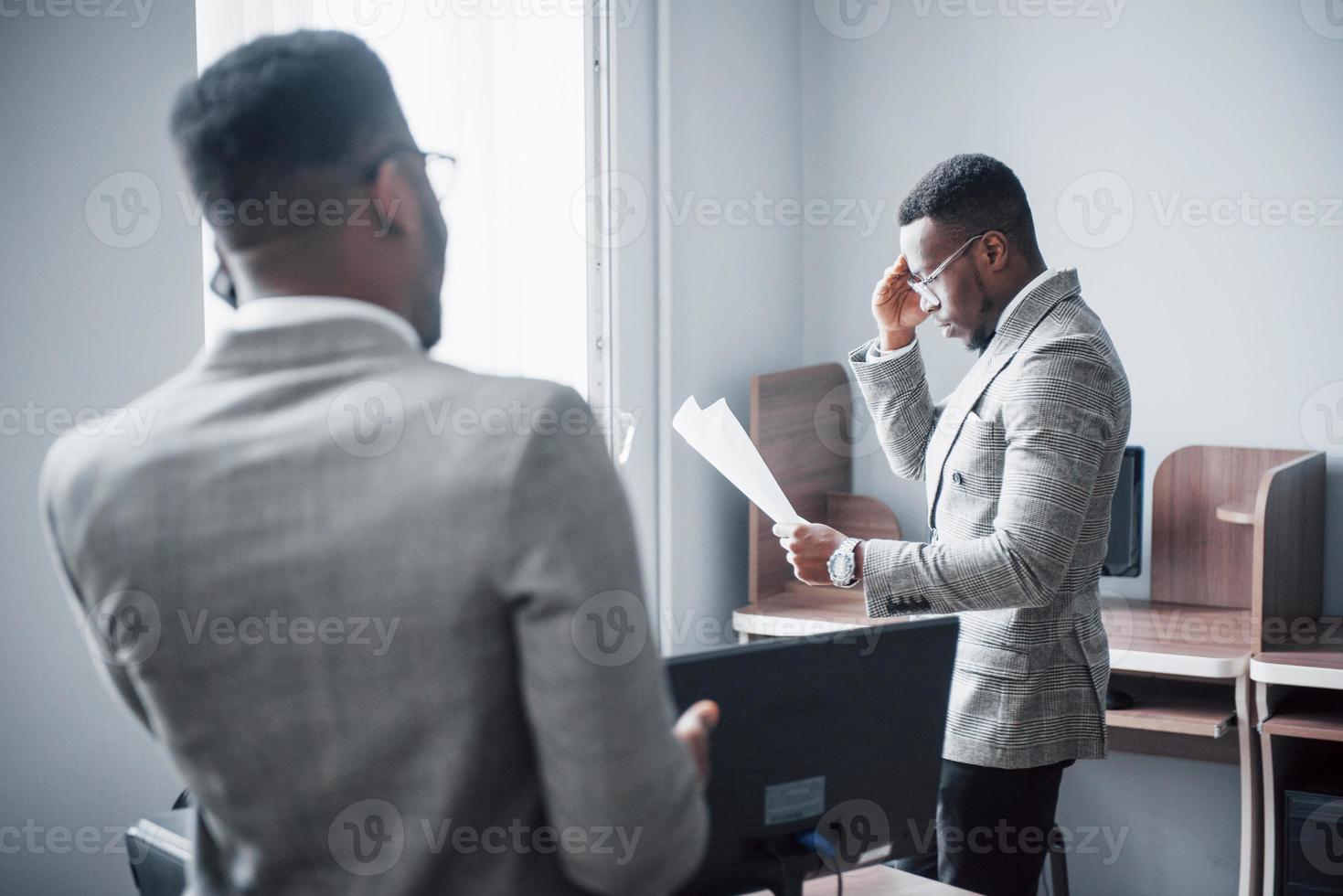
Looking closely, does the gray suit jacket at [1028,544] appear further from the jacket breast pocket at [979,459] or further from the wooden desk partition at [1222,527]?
the wooden desk partition at [1222,527]

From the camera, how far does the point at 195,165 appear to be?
79cm

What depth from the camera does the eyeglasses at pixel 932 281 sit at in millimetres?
1774

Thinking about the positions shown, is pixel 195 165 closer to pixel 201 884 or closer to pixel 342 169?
pixel 342 169

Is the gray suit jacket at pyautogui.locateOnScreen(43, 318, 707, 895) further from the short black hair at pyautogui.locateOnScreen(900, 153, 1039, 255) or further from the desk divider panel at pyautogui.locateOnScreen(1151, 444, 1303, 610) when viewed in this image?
the desk divider panel at pyautogui.locateOnScreen(1151, 444, 1303, 610)

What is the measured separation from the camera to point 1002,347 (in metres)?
1.71

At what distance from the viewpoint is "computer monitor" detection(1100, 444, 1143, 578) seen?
286 centimetres

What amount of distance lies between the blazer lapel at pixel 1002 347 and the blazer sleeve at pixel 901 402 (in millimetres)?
264

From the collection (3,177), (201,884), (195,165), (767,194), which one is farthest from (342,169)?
(767,194)

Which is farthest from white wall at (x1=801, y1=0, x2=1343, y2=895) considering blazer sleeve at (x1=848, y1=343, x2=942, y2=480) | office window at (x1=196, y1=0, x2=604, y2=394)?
blazer sleeve at (x1=848, y1=343, x2=942, y2=480)

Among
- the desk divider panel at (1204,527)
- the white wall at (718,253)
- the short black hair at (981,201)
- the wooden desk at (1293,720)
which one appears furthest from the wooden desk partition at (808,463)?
the short black hair at (981,201)

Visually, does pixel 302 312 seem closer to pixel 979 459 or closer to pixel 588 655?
pixel 588 655

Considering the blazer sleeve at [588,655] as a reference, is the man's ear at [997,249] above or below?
above

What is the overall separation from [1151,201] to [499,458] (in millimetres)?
2747

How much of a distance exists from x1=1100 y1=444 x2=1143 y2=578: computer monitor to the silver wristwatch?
4.53ft
